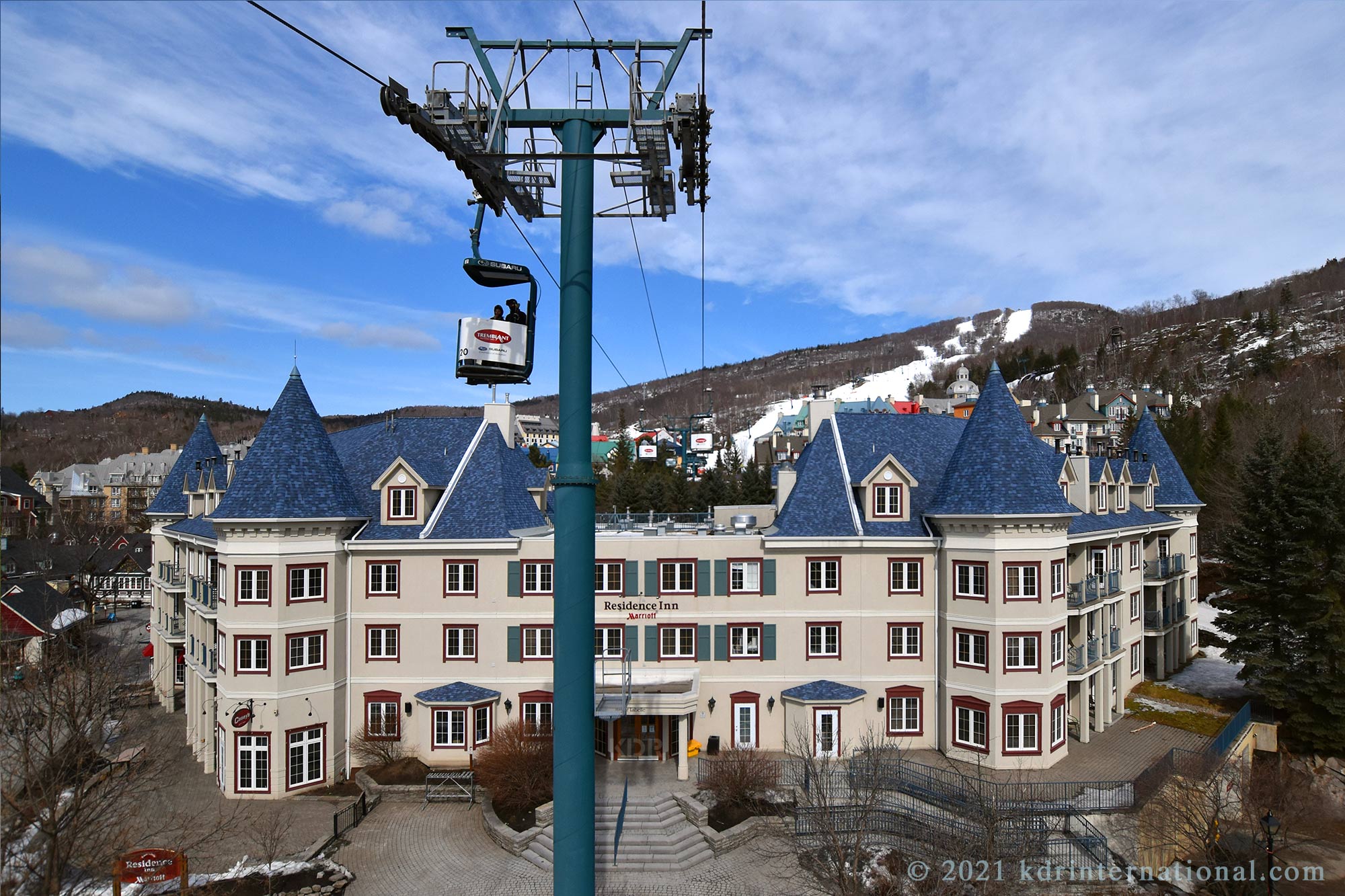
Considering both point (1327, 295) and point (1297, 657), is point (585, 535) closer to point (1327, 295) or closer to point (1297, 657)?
point (1297, 657)

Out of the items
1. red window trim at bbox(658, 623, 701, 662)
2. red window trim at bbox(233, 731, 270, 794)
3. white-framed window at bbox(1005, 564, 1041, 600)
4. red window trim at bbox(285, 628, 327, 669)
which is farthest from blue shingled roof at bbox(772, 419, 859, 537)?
red window trim at bbox(233, 731, 270, 794)

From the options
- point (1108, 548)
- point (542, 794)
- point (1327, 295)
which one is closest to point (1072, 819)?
point (1108, 548)

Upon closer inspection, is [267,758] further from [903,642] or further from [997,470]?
[997,470]

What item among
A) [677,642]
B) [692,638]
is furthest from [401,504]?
[692,638]

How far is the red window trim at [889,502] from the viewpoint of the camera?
2836 centimetres

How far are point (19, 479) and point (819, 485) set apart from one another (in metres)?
121

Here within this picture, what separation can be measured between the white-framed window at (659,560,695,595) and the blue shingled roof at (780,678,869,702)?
527 centimetres

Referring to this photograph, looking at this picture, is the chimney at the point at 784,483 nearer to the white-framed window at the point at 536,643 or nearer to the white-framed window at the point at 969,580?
the white-framed window at the point at 969,580

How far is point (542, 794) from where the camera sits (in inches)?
942

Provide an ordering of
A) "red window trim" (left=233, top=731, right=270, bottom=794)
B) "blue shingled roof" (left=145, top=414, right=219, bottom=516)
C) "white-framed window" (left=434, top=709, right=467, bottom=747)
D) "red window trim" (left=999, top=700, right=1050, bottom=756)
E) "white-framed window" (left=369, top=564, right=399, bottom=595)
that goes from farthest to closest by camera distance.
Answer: "blue shingled roof" (left=145, top=414, right=219, bottom=516)
"white-framed window" (left=369, top=564, right=399, bottom=595)
"white-framed window" (left=434, top=709, right=467, bottom=747)
"red window trim" (left=999, top=700, right=1050, bottom=756)
"red window trim" (left=233, top=731, right=270, bottom=794)

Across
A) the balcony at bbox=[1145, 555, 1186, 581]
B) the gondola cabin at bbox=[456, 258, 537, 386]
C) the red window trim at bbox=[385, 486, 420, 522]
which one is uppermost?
the gondola cabin at bbox=[456, 258, 537, 386]

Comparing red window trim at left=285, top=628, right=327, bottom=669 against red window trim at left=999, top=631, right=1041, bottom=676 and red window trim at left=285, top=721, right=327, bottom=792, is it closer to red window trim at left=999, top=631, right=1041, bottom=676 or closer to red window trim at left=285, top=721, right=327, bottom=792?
red window trim at left=285, top=721, right=327, bottom=792

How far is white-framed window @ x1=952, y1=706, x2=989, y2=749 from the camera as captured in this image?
2623cm

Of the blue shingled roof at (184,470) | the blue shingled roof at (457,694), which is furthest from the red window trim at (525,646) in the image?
the blue shingled roof at (184,470)
